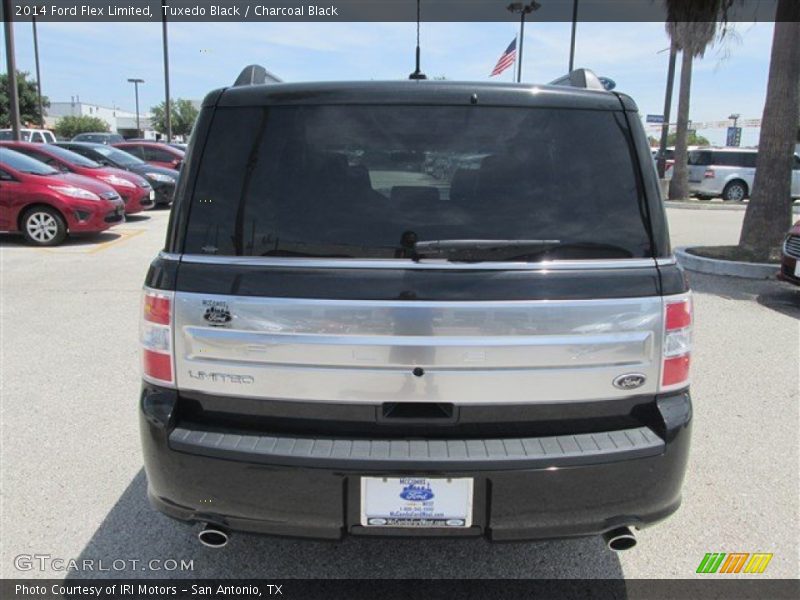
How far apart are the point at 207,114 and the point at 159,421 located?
1106mm

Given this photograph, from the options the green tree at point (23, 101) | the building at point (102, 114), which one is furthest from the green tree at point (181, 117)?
the green tree at point (23, 101)

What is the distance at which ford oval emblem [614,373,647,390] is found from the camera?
2148 mm

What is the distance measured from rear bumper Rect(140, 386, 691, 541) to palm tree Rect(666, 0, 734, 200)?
1067 centimetres

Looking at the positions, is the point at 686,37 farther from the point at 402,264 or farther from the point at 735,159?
the point at 402,264

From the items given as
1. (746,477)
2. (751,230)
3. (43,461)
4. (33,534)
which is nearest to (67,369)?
(43,461)

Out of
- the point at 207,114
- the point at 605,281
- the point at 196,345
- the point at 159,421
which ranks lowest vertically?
the point at 159,421

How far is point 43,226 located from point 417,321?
34.1 ft

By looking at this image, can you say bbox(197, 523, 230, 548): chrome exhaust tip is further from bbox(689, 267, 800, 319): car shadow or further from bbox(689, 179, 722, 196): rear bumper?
bbox(689, 179, 722, 196): rear bumper

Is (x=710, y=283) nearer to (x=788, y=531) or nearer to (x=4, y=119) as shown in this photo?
(x=788, y=531)

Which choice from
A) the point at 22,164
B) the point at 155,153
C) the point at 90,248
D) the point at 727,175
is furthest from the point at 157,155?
the point at 727,175

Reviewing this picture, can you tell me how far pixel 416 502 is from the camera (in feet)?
6.81

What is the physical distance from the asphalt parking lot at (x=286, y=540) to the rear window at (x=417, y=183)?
3.61ft

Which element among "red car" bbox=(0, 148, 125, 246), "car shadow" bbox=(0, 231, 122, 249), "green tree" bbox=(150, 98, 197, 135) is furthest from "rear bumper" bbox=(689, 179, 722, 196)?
"green tree" bbox=(150, 98, 197, 135)

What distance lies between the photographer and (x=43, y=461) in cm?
350
